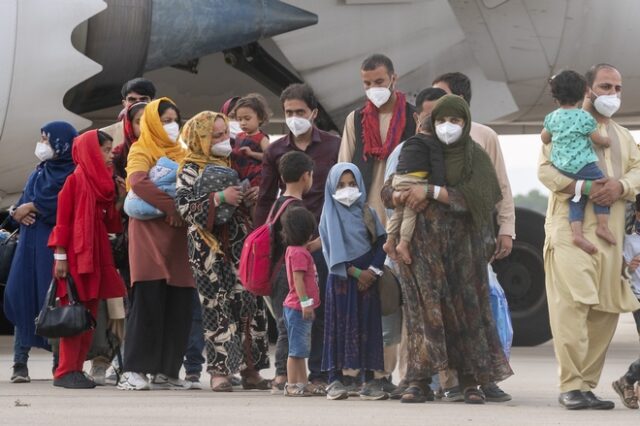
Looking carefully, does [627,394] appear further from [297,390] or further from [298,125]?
[298,125]

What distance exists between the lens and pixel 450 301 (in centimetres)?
849

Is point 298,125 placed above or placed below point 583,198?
above

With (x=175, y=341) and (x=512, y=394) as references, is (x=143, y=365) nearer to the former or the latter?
(x=175, y=341)

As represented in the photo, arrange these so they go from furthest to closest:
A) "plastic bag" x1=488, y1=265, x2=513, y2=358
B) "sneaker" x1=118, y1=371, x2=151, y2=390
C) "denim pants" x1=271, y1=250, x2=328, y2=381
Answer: "sneaker" x1=118, y1=371, x2=151, y2=390
"denim pants" x1=271, y1=250, x2=328, y2=381
"plastic bag" x1=488, y1=265, x2=513, y2=358

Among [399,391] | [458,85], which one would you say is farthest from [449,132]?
[399,391]

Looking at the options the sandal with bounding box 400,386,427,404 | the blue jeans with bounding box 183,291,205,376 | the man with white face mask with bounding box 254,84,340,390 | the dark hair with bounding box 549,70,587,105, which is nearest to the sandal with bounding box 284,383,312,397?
the sandal with bounding box 400,386,427,404

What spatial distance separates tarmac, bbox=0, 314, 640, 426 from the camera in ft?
25.1

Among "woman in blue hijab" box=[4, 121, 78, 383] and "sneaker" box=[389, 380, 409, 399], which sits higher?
"woman in blue hijab" box=[4, 121, 78, 383]

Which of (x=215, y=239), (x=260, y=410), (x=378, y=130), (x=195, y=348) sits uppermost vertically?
(x=378, y=130)

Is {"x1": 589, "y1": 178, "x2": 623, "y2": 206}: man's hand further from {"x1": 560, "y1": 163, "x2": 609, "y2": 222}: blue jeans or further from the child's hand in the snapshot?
the child's hand

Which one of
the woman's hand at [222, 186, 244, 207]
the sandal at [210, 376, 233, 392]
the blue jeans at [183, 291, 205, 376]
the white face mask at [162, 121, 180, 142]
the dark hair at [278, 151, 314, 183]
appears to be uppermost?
the white face mask at [162, 121, 180, 142]

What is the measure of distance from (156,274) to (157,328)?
1.09ft

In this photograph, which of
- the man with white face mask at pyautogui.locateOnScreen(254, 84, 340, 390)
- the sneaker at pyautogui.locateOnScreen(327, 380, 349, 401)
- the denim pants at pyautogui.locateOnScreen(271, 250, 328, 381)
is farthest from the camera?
the man with white face mask at pyautogui.locateOnScreen(254, 84, 340, 390)

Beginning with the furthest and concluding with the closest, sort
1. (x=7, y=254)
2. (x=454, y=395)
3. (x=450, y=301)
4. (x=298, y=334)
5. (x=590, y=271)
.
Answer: (x=7, y=254) → (x=298, y=334) → (x=454, y=395) → (x=450, y=301) → (x=590, y=271)
